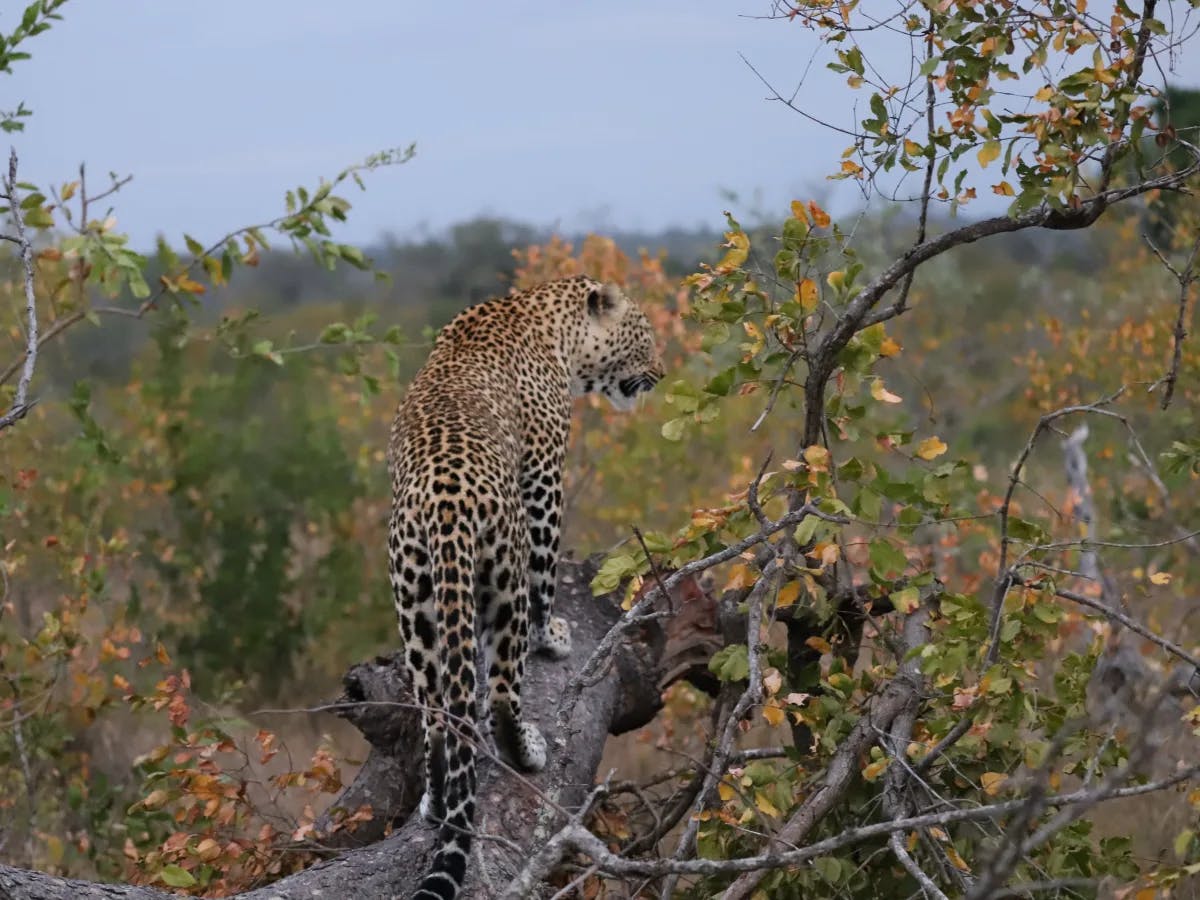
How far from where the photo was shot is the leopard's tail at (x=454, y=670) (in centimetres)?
500

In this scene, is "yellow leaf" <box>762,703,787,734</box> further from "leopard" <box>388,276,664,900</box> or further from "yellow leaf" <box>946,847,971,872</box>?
"leopard" <box>388,276,664,900</box>

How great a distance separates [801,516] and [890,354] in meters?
0.69

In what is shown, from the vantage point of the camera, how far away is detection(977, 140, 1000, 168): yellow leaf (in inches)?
168

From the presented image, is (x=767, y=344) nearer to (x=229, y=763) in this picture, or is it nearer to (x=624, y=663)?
(x=624, y=663)

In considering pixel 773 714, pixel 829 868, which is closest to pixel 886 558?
pixel 773 714

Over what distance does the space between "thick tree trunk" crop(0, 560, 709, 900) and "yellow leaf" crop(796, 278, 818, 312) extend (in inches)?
52.7

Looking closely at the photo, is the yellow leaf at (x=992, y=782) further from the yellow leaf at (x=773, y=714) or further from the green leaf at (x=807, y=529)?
the green leaf at (x=807, y=529)

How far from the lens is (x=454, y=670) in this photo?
17.1 feet

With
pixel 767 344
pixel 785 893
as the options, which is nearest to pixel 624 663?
pixel 785 893

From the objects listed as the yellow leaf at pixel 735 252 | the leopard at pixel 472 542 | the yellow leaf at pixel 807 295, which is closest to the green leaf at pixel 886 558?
the yellow leaf at pixel 807 295

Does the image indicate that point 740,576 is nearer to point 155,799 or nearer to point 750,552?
point 750,552

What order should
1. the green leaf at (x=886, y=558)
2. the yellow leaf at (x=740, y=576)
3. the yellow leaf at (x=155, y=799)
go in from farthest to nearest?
the yellow leaf at (x=155, y=799) < the yellow leaf at (x=740, y=576) < the green leaf at (x=886, y=558)

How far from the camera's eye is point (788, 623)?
243 inches

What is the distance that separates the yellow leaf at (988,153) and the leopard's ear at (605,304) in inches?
155
